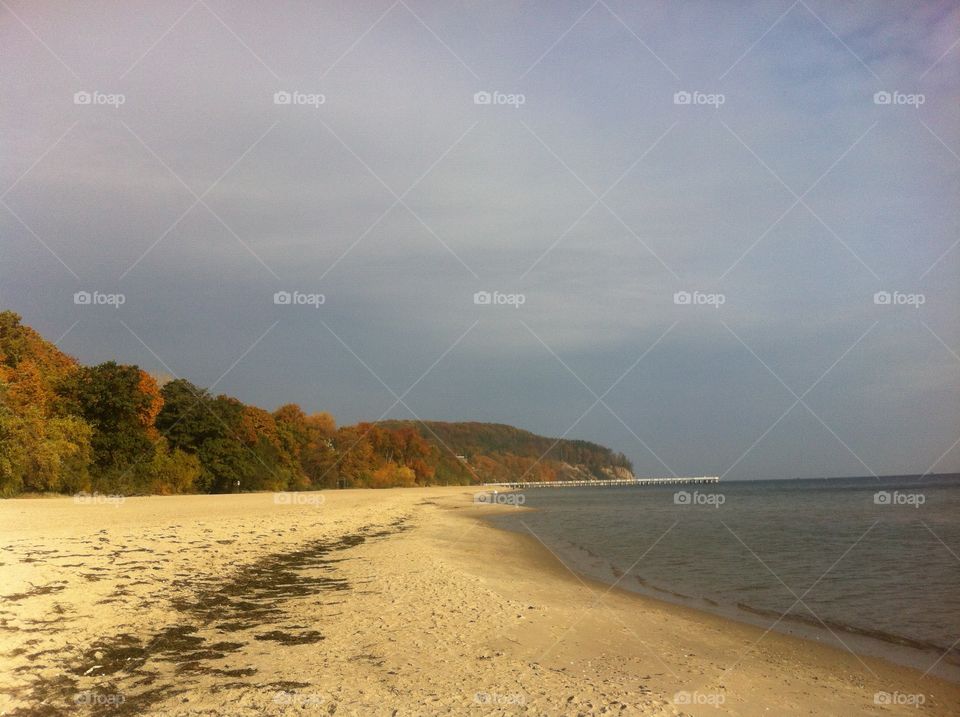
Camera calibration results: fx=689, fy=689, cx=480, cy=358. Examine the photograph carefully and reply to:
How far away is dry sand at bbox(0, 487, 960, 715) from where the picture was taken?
6.91 meters

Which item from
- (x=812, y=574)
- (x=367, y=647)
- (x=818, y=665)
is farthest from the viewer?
(x=812, y=574)

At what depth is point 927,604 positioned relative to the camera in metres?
14.5

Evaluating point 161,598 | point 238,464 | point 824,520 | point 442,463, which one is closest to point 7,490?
point 238,464

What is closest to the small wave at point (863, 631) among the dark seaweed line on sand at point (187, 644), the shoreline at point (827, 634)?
the shoreline at point (827, 634)

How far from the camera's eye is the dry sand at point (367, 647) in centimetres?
691

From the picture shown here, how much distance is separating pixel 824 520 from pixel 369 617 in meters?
38.2

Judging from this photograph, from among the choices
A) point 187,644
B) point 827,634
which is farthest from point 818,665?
point 187,644

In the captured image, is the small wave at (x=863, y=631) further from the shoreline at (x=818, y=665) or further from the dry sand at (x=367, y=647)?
the dry sand at (x=367, y=647)

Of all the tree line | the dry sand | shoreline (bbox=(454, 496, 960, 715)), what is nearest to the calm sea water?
shoreline (bbox=(454, 496, 960, 715))

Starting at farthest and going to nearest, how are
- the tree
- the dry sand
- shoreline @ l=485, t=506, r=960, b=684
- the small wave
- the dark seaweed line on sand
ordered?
the tree < the small wave < shoreline @ l=485, t=506, r=960, b=684 < the dry sand < the dark seaweed line on sand

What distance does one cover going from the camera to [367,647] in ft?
28.7

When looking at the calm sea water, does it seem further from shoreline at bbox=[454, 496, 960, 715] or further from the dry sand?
the dry sand

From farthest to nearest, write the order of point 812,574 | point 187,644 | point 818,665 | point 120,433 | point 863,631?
point 120,433 → point 812,574 → point 863,631 → point 818,665 → point 187,644

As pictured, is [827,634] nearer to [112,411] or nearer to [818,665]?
[818,665]
